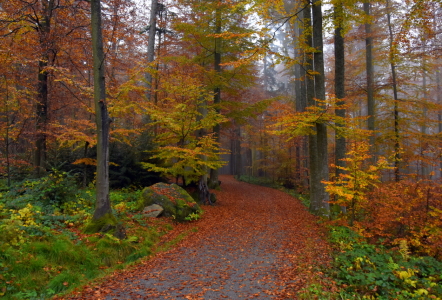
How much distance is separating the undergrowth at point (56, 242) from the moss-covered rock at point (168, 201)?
0.41 metres

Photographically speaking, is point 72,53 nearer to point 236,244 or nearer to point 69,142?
point 69,142

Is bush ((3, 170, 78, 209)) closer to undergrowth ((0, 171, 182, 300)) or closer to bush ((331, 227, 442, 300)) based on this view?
undergrowth ((0, 171, 182, 300))

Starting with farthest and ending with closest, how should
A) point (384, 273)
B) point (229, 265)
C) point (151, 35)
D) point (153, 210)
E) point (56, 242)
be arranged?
1. point (151, 35)
2. point (153, 210)
3. point (229, 265)
4. point (56, 242)
5. point (384, 273)

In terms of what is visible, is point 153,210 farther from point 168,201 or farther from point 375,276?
point 375,276

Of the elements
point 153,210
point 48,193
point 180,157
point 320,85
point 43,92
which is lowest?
point 153,210

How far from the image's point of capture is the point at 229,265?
5406mm

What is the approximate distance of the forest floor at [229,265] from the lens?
4203mm

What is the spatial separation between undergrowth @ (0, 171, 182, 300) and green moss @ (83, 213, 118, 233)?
168 millimetres

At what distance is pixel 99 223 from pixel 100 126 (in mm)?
2256

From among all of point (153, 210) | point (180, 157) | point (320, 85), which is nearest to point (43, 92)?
point (180, 157)

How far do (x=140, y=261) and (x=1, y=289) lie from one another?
2289 mm

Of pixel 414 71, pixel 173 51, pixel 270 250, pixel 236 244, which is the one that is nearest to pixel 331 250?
pixel 270 250

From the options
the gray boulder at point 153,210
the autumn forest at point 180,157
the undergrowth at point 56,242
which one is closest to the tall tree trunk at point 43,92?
the autumn forest at point 180,157

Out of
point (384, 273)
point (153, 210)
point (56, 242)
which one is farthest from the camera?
point (153, 210)
